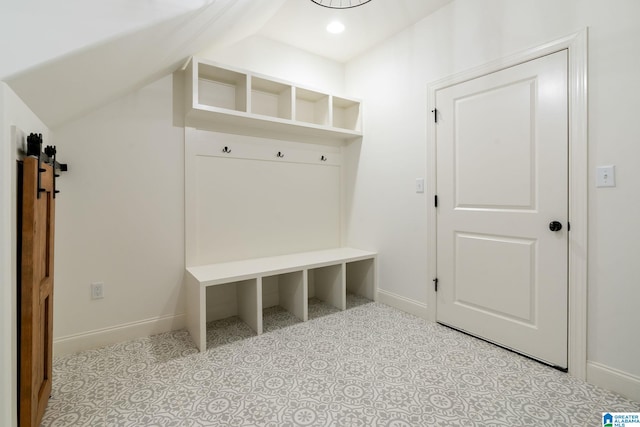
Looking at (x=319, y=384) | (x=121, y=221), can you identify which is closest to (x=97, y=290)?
(x=121, y=221)

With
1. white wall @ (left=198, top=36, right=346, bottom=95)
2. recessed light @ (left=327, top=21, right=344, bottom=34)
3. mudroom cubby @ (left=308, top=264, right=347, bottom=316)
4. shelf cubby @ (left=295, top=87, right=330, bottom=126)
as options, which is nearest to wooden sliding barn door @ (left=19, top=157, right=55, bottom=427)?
white wall @ (left=198, top=36, right=346, bottom=95)

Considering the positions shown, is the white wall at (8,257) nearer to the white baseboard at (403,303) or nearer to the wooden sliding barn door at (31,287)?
the wooden sliding barn door at (31,287)

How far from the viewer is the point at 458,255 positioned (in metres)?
2.47

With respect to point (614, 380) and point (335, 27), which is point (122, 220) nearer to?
point (335, 27)

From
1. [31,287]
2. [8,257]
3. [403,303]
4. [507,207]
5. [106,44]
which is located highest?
[106,44]

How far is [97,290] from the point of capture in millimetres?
2264

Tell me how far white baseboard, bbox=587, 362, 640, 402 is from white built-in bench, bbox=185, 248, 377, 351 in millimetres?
1698

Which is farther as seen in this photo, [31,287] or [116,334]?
[116,334]

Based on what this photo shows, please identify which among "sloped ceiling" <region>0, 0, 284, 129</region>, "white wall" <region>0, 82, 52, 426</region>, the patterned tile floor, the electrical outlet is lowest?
the patterned tile floor

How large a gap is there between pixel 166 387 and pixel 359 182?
2421 millimetres

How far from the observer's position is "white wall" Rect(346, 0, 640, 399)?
5.44 ft

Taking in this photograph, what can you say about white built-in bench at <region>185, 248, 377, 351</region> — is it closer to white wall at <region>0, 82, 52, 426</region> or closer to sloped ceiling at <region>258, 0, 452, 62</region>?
white wall at <region>0, 82, 52, 426</region>

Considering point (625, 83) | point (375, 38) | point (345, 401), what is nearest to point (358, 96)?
point (375, 38)

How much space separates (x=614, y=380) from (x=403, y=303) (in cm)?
146
